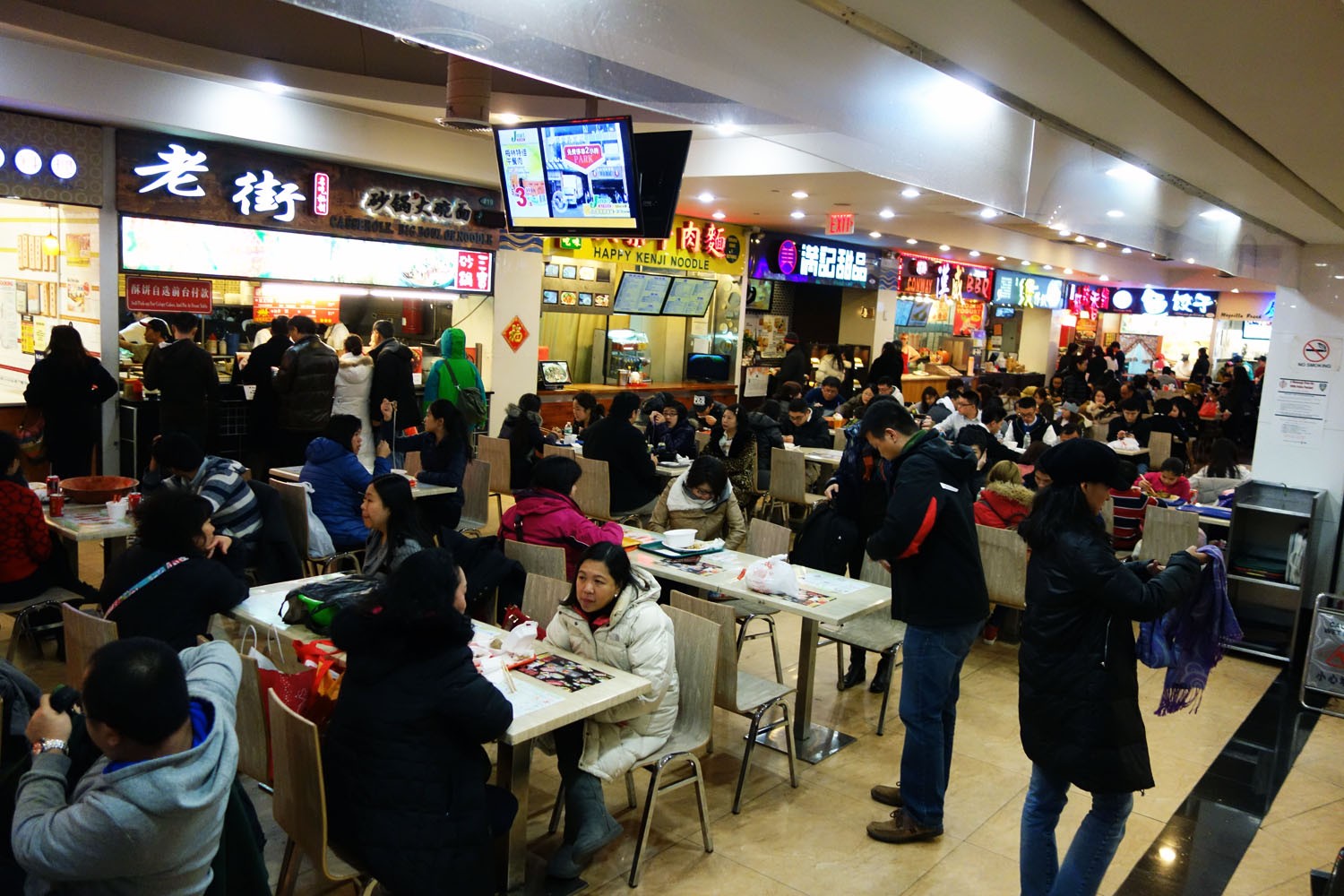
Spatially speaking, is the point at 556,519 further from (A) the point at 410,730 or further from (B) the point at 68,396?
(B) the point at 68,396

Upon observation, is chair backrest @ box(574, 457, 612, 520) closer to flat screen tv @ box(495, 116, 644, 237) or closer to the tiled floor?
flat screen tv @ box(495, 116, 644, 237)

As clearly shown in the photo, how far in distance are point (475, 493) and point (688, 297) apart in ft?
22.0

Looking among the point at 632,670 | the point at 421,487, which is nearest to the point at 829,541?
the point at 632,670

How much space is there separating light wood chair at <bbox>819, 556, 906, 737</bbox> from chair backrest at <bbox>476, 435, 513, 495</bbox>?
10.6 ft

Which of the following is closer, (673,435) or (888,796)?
(888,796)

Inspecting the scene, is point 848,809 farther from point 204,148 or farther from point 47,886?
point 204,148

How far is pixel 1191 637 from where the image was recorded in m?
3.21

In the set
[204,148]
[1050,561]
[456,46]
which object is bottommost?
[1050,561]

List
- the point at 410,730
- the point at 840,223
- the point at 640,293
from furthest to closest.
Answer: the point at 640,293, the point at 840,223, the point at 410,730

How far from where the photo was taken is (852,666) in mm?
5379

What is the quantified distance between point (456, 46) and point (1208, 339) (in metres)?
24.4

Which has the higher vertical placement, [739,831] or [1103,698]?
[1103,698]

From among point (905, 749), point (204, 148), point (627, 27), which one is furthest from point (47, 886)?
point (204, 148)

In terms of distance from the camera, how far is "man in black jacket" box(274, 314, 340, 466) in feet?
26.6
